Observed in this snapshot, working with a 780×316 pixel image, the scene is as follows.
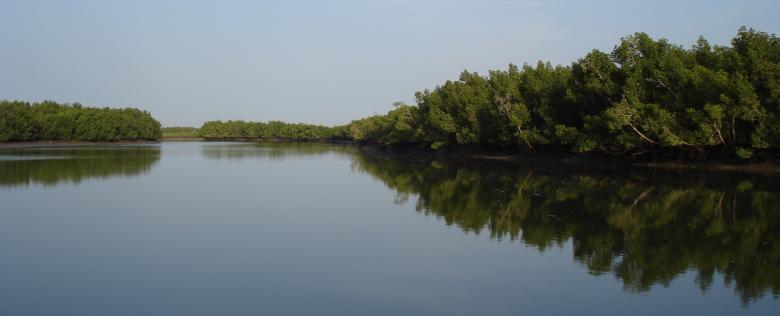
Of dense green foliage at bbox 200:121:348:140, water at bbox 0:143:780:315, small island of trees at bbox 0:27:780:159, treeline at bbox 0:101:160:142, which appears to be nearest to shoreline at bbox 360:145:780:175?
small island of trees at bbox 0:27:780:159

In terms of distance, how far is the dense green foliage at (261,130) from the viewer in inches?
7229

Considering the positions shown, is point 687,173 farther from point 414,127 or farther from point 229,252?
point 414,127

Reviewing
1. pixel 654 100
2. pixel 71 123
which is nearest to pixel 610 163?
pixel 654 100

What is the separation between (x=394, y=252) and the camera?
13.4 m

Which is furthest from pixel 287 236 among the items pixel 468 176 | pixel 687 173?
pixel 687 173

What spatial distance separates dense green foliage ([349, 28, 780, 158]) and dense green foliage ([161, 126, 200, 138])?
492ft

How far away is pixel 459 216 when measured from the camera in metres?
18.5

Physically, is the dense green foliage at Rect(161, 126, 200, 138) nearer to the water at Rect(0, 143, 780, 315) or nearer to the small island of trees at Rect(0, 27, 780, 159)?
the small island of trees at Rect(0, 27, 780, 159)

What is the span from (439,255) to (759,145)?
25093mm

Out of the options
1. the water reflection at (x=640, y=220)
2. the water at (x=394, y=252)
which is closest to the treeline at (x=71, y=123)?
the water at (x=394, y=252)

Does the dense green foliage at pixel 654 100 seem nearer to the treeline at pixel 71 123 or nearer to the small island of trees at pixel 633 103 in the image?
the small island of trees at pixel 633 103

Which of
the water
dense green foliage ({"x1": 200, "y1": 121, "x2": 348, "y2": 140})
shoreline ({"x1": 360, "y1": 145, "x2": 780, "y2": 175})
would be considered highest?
dense green foliage ({"x1": 200, "y1": 121, "x2": 348, "y2": 140})

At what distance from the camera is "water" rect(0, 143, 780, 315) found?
9.51m

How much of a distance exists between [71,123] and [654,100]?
311 feet
